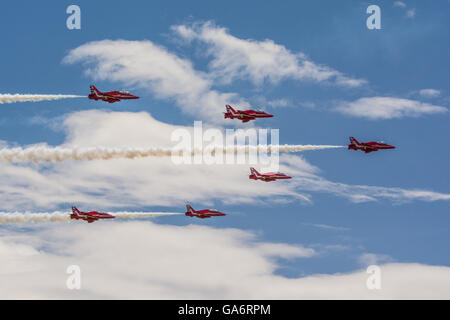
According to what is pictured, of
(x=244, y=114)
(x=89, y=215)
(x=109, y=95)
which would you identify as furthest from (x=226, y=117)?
(x=89, y=215)

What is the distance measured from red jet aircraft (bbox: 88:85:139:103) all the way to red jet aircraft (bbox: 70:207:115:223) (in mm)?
35383

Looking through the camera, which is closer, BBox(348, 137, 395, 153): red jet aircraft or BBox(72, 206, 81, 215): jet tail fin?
BBox(72, 206, 81, 215): jet tail fin

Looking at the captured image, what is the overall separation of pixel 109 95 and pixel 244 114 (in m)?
43.5

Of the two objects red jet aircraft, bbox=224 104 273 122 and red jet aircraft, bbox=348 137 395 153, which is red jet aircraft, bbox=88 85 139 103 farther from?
red jet aircraft, bbox=348 137 395 153

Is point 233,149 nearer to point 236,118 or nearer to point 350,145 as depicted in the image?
point 236,118

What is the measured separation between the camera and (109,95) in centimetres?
18838

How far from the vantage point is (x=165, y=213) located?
172m

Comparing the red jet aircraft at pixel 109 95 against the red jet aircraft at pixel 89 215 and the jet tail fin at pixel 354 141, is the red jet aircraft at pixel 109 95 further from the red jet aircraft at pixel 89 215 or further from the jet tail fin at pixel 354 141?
the jet tail fin at pixel 354 141

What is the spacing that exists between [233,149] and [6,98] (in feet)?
212

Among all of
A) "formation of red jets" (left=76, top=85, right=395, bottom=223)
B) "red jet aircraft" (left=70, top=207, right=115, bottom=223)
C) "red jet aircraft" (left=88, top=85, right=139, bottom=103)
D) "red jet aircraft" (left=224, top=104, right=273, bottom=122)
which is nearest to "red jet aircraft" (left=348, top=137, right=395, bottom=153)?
"formation of red jets" (left=76, top=85, right=395, bottom=223)

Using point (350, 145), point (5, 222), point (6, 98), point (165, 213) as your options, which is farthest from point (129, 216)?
point (350, 145)

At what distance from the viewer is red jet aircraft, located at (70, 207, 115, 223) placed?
186488 mm

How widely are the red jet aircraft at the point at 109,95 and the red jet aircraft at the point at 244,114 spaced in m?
31.5

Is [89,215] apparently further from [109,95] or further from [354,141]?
[354,141]
